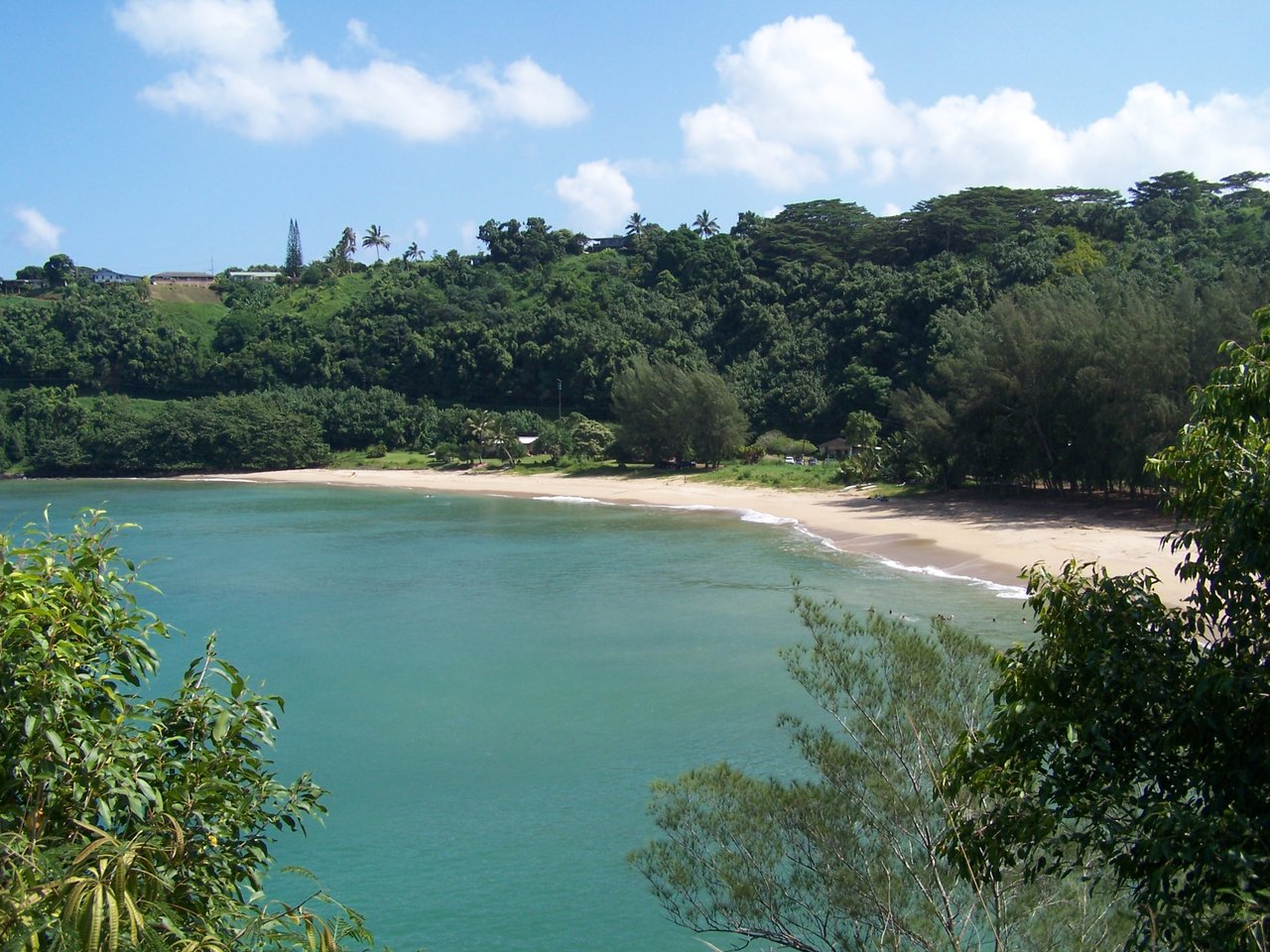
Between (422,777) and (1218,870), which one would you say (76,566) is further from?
(422,777)

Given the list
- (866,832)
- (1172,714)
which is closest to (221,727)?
(1172,714)

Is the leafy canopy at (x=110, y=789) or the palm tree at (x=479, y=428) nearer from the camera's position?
the leafy canopy at (x=110, y=789)

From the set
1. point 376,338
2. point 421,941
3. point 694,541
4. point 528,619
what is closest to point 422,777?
point 421,941

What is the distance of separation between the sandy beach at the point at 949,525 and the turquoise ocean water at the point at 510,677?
6.79ft

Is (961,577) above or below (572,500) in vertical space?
below

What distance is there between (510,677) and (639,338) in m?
57.8

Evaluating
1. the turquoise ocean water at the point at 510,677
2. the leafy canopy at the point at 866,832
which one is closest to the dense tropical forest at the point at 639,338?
the turquoise ocean water at the point at 510,677

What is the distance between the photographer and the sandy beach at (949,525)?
28906 millimetres

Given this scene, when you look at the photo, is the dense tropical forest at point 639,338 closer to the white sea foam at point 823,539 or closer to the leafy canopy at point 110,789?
the white sea foam at point 823,539

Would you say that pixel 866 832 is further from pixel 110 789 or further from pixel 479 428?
pixel 479 428

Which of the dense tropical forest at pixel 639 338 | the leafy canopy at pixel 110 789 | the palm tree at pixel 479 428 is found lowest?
the leafy canopy at pixel 110 789

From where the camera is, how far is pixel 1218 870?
401cm

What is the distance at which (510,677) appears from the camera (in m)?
20.7

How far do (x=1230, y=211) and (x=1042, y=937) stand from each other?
265 ft
